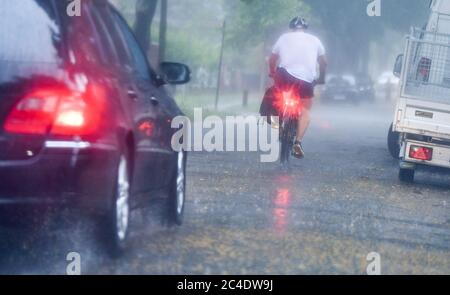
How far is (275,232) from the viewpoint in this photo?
27.6 ft

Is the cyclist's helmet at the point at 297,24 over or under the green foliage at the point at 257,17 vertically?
over

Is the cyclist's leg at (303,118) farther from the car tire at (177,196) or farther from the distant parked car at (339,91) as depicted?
the distant parked car at (339,91)

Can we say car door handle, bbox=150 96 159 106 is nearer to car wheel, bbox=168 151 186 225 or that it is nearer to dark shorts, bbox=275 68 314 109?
car wheel, bbox=168 151 186 225

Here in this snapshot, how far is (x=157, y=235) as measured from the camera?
8070mm

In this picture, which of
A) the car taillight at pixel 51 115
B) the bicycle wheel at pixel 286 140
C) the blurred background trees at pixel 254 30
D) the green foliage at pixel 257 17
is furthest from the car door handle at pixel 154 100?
the green foliage at pixel 257 17

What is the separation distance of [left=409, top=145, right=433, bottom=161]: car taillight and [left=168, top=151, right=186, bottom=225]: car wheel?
484 cm

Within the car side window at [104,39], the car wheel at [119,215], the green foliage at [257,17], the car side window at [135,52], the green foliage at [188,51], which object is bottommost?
the green foliage at [188,51]

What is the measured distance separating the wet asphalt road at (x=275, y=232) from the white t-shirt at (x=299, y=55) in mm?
1238

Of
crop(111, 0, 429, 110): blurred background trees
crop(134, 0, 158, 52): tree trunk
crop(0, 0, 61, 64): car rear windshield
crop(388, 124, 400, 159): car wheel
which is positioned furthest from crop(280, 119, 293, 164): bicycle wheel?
crop(111, 0, 429, 110): blurred background trees

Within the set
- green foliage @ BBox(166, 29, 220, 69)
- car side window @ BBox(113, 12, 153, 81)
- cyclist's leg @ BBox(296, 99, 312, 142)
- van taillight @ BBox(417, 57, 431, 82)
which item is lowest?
green foliage @ BBox(166, 29, 220, 69)

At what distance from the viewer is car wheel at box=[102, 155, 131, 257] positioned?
6.66m

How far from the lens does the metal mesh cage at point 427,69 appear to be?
1336 centimetres
